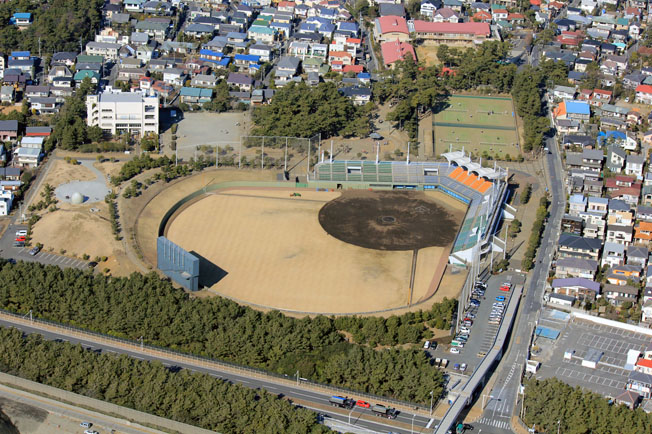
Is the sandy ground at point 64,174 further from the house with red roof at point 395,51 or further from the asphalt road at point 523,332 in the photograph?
the house with red roof at point 395,51

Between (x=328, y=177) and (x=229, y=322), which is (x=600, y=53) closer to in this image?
(x=328, y=177)

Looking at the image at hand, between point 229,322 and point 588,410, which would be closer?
point 588,410

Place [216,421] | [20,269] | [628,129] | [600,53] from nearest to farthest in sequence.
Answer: [216,421], [20,269], [628,129], [600,53]

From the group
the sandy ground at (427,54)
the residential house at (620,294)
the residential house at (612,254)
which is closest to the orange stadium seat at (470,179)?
the residential house at (612,254)

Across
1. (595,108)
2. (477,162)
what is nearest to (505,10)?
(595,108)

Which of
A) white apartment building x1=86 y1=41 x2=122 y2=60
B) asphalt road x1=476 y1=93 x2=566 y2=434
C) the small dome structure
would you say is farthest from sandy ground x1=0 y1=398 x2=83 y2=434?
white apartment building x1=86 y1=41 x2=122 y2=60
